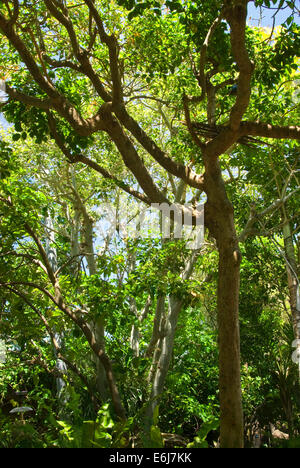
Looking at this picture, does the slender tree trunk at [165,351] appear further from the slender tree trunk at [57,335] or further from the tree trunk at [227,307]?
the tree trunk at [227,307]

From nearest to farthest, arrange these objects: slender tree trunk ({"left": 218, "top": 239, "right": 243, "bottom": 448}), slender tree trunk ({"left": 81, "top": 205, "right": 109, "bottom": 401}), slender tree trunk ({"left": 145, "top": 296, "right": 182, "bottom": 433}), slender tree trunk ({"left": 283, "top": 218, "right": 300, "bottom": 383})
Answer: slender tree trunk ({"left": 218, "top": 239, "right": 243, "bottom": 448}) → slender tree trunk ({"left": 81, "top": 205, "right": 109, "bottom": 401}) → slender tree trunk ({"left": 283, "top": 218, "right": 300, "bottom": 383}) → slender tree trunk ({"left": 145, "top": 296, "right": 182, "bottom": 433})

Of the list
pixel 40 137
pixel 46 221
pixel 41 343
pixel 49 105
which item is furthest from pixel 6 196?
pixel 41 343

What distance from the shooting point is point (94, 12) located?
3.88 meters

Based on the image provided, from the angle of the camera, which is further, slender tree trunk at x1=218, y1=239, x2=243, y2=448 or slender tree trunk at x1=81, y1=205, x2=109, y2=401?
slender tree trunk at x1=81, y1=205, x2=109, y2=401

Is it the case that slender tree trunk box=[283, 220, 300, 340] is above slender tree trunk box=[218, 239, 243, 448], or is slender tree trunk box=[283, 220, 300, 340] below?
above

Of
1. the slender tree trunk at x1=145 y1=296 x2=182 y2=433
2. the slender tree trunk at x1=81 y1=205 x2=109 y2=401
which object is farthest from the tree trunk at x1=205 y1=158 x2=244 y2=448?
the slender tree trunk at x1=145 y1=296 x2=182 y2=433

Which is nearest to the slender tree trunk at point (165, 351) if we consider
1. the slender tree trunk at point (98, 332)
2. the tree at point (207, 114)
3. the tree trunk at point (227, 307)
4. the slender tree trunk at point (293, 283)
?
the slender tree trunk at point (98, 332)

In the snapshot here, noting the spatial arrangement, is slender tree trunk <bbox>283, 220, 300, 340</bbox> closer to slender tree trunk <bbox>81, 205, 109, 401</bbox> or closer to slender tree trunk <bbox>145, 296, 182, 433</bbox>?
slender tree trunk <bbox>145, 296, 182, 433</bbox>

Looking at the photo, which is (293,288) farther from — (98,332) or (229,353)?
(229,353)

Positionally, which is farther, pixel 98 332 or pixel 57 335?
pixel 57 335

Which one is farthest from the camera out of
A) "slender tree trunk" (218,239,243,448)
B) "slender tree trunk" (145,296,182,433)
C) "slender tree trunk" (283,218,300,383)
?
"slender tree trunk" (145,296,182,433)

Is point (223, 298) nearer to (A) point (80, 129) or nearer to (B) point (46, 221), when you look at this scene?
(A) point (80, 129)

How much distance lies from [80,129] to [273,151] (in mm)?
3812

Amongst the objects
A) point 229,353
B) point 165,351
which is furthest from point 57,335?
point 229,353
